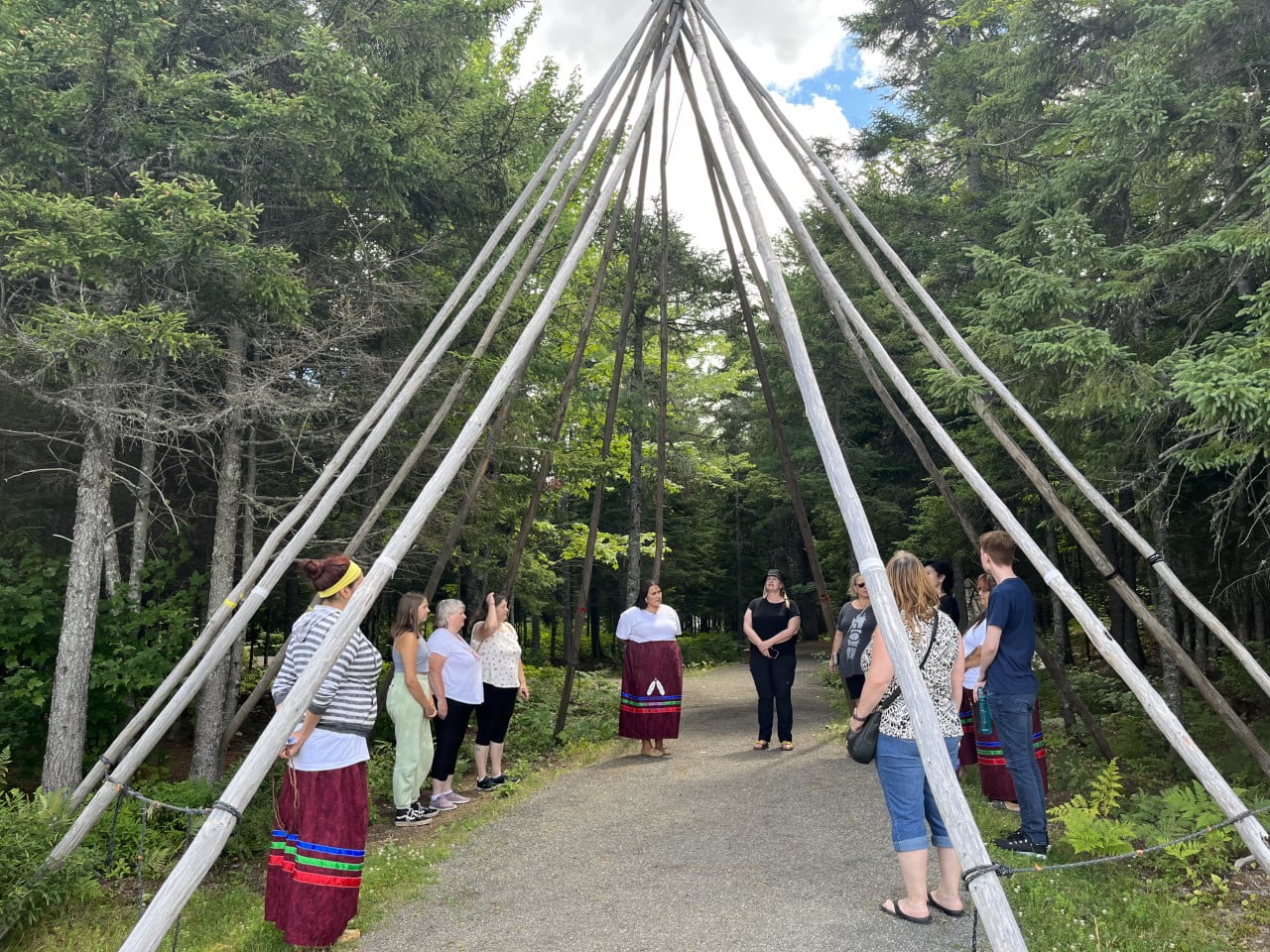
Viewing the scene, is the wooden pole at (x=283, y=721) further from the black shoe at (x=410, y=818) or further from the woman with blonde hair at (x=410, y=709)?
the black shoe at (x=410, y=818)

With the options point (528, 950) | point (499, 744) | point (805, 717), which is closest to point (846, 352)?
point (805, 717)

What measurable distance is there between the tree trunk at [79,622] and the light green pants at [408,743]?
3352 millimetres

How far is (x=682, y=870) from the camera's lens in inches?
214

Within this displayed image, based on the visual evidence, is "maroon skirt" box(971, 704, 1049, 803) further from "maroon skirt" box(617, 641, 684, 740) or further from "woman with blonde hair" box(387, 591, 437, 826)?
"woman with blonde hair" box(387, 591, 437, 826)

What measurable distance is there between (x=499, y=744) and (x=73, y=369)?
4.99 m

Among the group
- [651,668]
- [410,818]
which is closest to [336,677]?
[410,818]

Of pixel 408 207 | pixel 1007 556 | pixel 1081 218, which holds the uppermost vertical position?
pixel 408 207

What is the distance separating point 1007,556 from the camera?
5379 mm

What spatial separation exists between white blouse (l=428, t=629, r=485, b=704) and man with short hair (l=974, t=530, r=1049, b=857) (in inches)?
162

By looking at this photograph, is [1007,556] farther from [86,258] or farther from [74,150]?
[74,150]

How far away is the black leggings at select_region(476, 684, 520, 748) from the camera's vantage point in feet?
25.2

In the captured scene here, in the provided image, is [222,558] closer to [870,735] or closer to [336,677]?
[336,677]

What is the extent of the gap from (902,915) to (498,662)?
4.15 m

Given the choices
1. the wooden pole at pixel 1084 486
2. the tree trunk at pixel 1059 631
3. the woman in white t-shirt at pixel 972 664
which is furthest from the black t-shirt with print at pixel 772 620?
the tree trunk at pixel 1059 631
